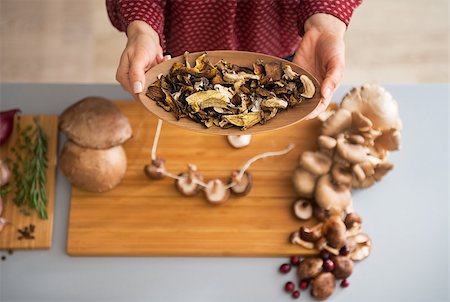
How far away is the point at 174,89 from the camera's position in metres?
1.17

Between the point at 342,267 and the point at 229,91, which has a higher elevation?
the point at 229,91

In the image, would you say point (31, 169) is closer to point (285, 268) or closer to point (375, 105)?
point (285, 268)

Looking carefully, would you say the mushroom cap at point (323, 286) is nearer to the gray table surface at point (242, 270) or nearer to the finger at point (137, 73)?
the gray table surface at point (242, 270)

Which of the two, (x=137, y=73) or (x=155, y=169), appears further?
(x=155, y=169)

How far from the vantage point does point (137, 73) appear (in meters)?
1.14

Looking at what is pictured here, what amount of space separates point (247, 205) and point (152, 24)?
2.01 feet

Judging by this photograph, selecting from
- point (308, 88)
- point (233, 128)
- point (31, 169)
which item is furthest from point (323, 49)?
point (31, 169)

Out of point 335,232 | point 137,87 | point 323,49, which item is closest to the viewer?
point 137,87

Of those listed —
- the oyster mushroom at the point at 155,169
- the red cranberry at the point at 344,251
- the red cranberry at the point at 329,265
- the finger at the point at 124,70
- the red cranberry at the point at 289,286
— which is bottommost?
the red cranberry at the point at 289,286

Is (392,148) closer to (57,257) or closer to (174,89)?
Answer: (174,89)

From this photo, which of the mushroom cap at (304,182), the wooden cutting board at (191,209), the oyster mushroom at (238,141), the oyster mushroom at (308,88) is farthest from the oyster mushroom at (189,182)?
the oyster mushroom at (308,88)

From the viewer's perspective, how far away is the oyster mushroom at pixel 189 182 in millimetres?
1539

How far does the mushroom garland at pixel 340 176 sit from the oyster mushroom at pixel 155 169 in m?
0.40

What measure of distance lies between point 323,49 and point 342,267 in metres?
0.63
